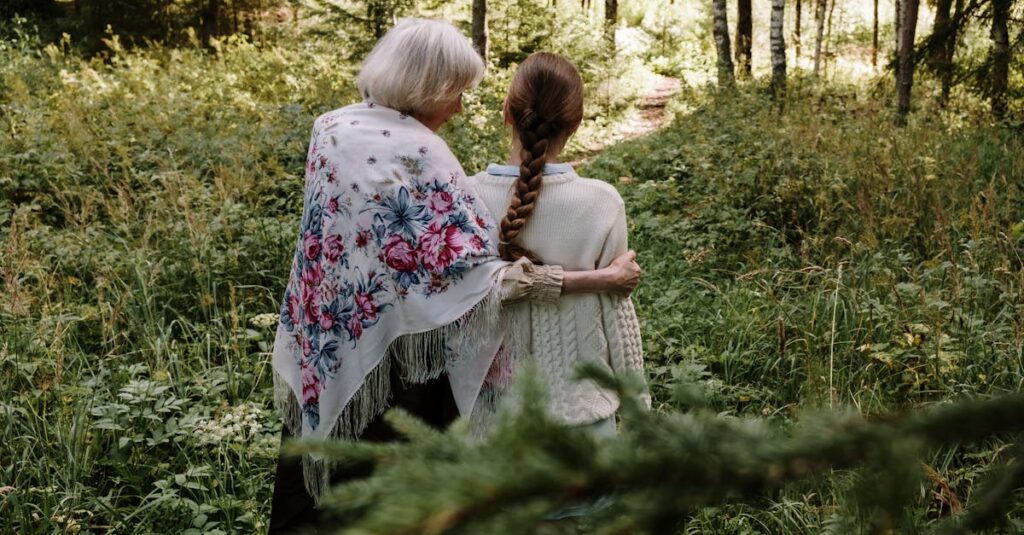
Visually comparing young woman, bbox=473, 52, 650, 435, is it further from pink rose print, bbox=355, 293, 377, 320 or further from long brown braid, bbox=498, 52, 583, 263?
pink rose print, bbox=355, 293, 377, 320

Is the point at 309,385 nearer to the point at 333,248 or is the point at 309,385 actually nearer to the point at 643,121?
the point at 333,248

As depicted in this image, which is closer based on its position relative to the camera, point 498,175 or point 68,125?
point 498,175

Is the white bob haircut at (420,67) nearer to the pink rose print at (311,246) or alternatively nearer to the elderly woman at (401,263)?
the elderly woman at (401,263)

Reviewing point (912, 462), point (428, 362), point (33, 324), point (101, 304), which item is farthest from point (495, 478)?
point (33, 324)

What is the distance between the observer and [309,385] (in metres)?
2.54

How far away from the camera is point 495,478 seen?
23.0 inches

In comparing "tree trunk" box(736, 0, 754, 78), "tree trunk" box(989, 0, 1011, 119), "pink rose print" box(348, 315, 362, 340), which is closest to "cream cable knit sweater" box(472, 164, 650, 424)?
"pink rose print" box(348, 315, 362, 340)

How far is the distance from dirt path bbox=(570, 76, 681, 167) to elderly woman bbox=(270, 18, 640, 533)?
9505 mm

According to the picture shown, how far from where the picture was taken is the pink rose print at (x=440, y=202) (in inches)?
93.9

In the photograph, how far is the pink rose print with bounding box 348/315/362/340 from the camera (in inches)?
95.7

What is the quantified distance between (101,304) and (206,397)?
0.82m

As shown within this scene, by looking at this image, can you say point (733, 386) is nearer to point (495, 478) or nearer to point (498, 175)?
point (498, 175)

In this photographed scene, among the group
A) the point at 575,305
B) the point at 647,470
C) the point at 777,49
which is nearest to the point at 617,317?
the point at 575,305

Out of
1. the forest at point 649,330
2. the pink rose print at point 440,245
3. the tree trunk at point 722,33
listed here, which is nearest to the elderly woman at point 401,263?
the pink rose print at point 440,245
